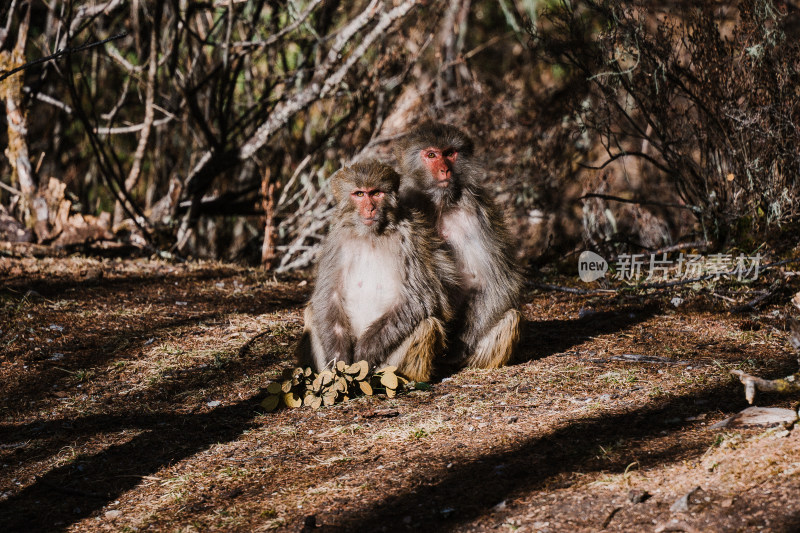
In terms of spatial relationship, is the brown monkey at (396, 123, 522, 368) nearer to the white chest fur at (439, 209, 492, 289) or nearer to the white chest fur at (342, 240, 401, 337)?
the white chest fur at (439, 209, 492, 289)

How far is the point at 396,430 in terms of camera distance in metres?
3.86

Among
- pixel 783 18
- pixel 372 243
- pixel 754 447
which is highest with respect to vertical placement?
pixel 783 18

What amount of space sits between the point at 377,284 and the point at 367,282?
64 millimetres

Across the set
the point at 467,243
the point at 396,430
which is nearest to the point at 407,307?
the point at 467,243

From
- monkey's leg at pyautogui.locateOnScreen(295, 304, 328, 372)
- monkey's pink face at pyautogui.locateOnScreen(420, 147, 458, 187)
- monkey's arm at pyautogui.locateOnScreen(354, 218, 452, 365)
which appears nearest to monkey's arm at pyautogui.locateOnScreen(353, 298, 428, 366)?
monkey's arm at pyautogui.locateOnScreen(354, 218, 452, 365)

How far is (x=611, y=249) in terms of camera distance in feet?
25.3

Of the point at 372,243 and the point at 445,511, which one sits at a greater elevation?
the point at 372,243

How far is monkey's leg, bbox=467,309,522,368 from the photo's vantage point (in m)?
4.78

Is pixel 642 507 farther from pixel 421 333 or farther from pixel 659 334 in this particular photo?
pixel 659 334

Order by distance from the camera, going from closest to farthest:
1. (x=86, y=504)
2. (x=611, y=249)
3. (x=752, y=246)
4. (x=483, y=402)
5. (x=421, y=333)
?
(x=86, y=504), (x=483, y=402), (x=421, y=333), (x=752, y=246), (x=611, y=249)

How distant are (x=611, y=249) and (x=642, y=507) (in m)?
5.17

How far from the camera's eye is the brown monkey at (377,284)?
4438 millimetres

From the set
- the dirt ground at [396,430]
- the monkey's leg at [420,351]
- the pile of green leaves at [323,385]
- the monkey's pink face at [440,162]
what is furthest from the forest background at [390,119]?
the pile of green leaves at [323,385]

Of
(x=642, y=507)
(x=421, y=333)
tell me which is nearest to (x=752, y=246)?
(x=421, y=333)
